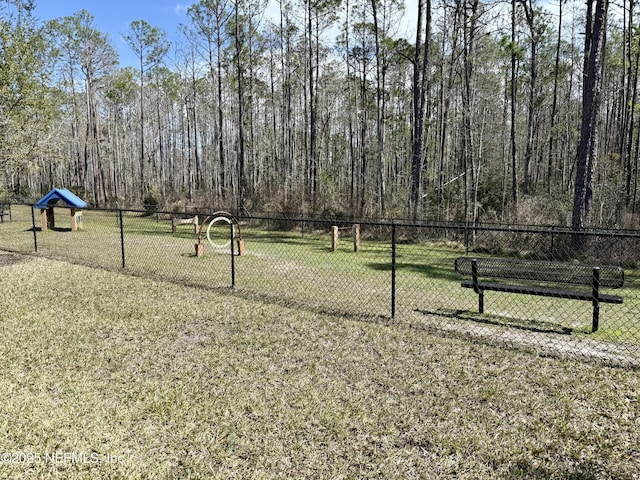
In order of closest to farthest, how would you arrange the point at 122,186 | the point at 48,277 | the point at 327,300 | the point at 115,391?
the point at 115,391 < the point at 327,300 < the point at 48,277 < the point at 122,186

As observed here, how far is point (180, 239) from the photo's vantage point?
48.4 feet

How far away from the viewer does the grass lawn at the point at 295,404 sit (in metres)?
2.46

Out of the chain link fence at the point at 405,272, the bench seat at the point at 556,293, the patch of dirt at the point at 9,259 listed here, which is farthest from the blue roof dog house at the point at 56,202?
the bench seat at the point at 556,293

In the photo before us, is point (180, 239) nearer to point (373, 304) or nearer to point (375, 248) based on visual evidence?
point (375, 248)

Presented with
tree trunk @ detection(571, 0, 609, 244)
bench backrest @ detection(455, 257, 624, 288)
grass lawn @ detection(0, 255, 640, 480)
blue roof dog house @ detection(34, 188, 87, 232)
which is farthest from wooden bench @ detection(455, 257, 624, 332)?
blue roof dog house @ detection(34, 188, 87, 232)

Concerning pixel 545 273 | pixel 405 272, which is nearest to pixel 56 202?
pixel 405 272

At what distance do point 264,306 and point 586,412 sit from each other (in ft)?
13.3

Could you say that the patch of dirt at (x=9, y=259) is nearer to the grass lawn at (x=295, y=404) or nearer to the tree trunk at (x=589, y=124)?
the grass lawn at (x=295, y=404)

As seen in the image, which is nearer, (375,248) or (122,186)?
(375,248)

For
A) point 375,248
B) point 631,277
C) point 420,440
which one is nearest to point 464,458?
point 420,440

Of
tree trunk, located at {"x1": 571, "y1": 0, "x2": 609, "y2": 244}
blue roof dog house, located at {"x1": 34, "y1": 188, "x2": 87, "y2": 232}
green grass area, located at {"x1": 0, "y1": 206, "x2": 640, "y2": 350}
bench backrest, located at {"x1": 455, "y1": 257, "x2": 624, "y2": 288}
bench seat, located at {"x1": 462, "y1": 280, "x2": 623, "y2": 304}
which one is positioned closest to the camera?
bench seat, located at {"x1": 462, "y1": 280, "x2": 623, "y2": 304}

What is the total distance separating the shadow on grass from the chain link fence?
2 cm

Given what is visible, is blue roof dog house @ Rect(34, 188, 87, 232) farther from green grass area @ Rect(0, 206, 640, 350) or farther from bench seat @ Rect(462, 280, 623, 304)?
bench seat @ Rect(462, 280, 623, 304)

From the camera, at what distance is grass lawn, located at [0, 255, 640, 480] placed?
8.05 ft
